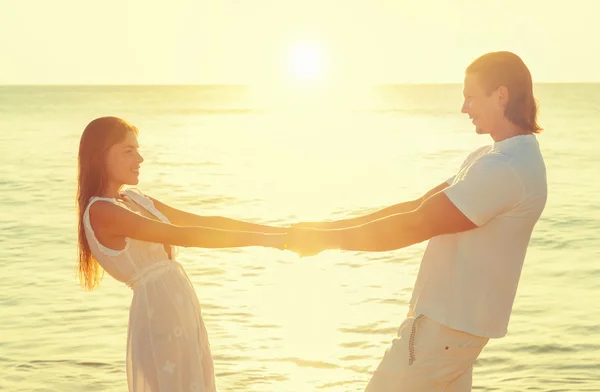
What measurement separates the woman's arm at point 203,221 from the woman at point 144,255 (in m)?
0.42

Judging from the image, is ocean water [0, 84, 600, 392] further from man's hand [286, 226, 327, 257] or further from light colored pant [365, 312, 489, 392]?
light colored pant [365, 312, 489, 392]

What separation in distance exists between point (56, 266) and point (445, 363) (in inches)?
525

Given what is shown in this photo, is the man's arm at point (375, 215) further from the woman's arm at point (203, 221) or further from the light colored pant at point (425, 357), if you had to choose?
the light colored pant at point (425, 357)

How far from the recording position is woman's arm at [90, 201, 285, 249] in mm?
5062

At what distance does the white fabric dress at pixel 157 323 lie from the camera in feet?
16.9

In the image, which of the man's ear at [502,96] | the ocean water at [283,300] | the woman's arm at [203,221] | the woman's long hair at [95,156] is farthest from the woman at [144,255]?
the ocean water at [283,300]

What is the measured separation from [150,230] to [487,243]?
5.67ft

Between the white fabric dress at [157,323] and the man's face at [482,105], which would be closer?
the man's face at [482,105]

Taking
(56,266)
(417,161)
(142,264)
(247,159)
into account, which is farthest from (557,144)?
(142,264)

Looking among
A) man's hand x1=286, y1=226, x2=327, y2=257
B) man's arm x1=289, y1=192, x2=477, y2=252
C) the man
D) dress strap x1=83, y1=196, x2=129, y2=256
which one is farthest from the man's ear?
dress strap x1=83, y1=196, x2=129, y2=256

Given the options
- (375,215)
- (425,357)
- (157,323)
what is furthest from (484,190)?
(157,323)

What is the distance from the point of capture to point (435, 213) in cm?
441

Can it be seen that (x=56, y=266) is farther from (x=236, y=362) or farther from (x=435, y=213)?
(x=435, y=213)

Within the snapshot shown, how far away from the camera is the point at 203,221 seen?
6082mm
